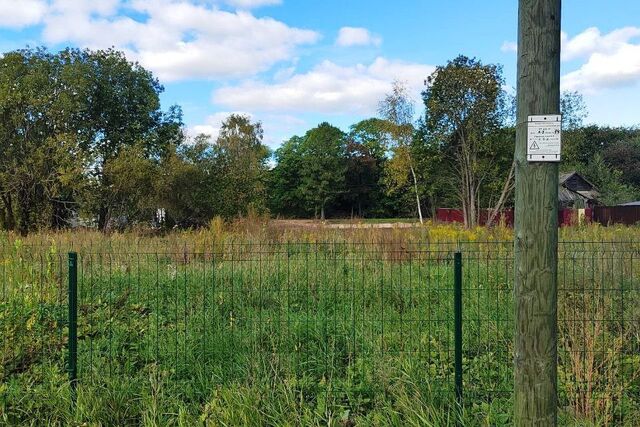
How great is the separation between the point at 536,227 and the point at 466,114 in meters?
21.2

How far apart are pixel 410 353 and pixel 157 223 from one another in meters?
16.5

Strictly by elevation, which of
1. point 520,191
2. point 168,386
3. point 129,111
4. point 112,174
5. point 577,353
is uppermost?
point 129,111

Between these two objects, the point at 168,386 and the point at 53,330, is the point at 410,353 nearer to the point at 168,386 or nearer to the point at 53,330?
the point at 168,386

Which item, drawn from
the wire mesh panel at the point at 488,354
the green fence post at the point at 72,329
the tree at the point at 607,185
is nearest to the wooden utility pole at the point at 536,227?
the wire mesh panel at the point at 488,354

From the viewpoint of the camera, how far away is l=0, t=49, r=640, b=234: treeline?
17156mm

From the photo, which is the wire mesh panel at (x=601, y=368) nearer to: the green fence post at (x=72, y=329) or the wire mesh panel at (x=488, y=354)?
the wire mesh panel at (x=488, y=354)

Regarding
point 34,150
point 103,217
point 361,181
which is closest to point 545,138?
point 34,150

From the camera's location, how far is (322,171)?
5556 cm

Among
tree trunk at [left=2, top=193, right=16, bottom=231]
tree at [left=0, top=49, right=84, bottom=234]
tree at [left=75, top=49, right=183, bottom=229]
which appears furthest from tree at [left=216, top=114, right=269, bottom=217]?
tree trunk at [left=2, top=193, right=16, bottom=231]

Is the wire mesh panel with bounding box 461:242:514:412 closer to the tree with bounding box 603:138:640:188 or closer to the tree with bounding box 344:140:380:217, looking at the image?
the tree with bounding box 344:140:380:217

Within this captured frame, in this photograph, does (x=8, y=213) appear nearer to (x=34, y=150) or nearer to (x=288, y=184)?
(x=34, y=150)

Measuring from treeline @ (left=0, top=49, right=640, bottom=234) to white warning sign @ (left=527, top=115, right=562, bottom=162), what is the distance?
14114 millimetres

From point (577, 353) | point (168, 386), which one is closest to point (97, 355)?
point (168, 386)

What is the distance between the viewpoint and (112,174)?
1808 cm
